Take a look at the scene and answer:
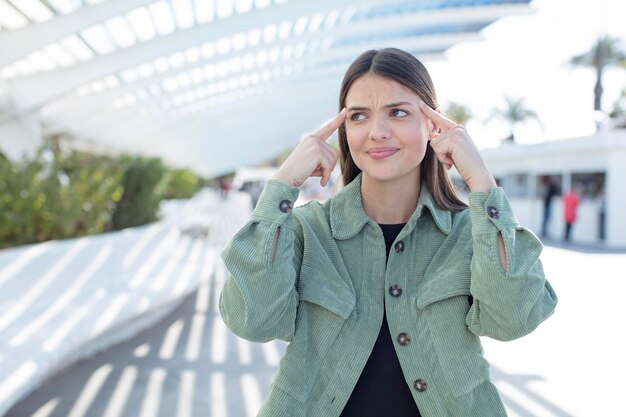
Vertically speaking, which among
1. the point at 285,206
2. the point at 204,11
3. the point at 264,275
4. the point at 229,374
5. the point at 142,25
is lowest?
the point at 229,374

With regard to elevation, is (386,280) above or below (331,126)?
below

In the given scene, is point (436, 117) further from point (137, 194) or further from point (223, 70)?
point (223, 70)

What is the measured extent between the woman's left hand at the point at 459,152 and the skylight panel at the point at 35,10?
40.0 ft

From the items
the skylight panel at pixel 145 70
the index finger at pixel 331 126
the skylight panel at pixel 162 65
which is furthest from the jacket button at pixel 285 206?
the skylight panel at pixel 145 70

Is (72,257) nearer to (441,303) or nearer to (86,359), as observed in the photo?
(86,359)

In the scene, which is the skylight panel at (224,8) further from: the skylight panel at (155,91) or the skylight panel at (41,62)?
the skylight panel at (155,91)

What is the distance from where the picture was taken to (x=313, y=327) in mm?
1742

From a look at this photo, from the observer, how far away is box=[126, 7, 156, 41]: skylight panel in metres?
15.6

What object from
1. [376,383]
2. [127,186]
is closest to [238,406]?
[376,383]

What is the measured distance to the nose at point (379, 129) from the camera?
1.76m

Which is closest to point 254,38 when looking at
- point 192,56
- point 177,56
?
point 192,56

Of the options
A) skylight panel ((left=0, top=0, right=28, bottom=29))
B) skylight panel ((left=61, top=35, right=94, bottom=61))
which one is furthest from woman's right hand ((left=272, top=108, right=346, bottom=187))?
skylight panel ((left=61, top=35, right=94, bottom=61))

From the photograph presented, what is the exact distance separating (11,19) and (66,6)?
1131mm

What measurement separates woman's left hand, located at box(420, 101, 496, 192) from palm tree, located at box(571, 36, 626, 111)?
34269mm
